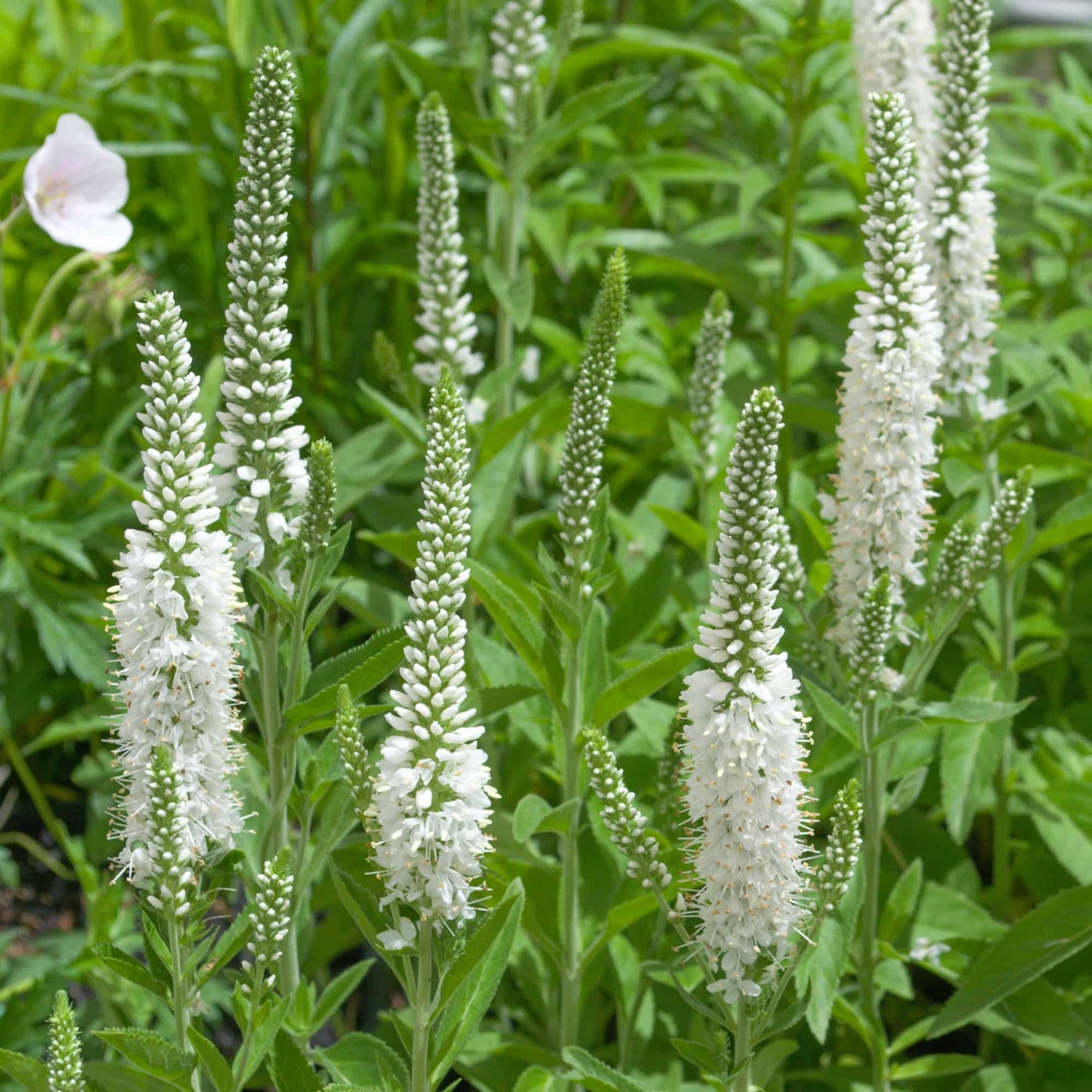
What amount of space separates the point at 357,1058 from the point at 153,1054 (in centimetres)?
44

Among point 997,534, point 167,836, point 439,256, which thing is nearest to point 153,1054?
point 167,836

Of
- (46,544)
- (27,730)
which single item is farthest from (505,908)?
(27,730)

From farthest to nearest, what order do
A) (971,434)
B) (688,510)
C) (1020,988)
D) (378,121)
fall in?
1. (378,121)
2. (688,510)
3. (971,434)
4. (1020,988)

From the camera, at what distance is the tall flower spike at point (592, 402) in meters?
2.13

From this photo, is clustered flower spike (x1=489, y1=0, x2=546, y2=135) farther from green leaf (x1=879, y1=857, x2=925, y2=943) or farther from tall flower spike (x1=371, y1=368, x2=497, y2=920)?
green leaf (x1=879, y1=857, x2=925, y2=943)

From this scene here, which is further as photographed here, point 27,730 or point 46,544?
point 27,730

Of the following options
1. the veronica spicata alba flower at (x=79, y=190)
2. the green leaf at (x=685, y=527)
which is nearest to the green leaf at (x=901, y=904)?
the green leaf at (x=685, y=527)

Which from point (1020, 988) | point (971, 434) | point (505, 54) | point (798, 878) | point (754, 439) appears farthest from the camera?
point (505, 54)

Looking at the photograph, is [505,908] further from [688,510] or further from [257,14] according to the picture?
[257,14]

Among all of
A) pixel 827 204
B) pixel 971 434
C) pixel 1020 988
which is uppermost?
pixel 827 204

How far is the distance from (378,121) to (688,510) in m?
1.75

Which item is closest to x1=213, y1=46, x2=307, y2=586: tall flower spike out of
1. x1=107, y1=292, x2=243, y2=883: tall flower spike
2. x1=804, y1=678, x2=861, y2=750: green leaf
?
x1=107, y1=292, x2=243, y2=883: tall flower spike

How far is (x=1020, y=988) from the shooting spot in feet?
8.77

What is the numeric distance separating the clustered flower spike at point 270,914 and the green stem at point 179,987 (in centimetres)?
10
